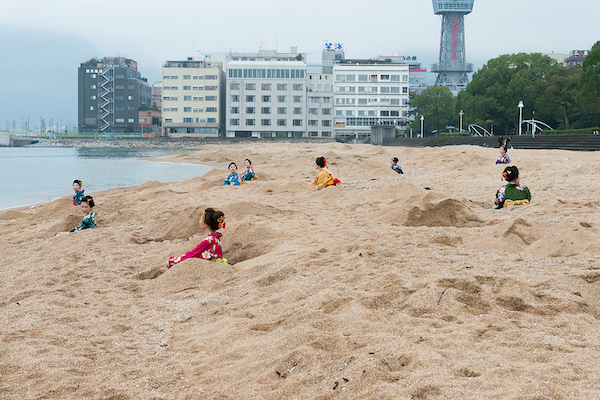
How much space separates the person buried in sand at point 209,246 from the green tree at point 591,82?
3880 cm

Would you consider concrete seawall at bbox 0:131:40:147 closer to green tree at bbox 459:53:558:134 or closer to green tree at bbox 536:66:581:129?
green tree at bbox 459:53:558:134

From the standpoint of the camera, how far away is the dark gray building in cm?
11331

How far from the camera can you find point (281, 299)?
4.90 m

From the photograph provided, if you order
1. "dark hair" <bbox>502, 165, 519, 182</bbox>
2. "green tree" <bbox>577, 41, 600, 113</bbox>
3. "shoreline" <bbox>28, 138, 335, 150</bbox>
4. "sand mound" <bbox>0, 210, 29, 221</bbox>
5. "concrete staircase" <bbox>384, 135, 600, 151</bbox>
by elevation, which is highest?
"green tree" <bbox>577, 41, 600, 113</bbox>

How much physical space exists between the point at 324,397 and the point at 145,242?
6.79 m

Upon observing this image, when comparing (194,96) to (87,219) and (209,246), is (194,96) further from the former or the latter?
(209,246)

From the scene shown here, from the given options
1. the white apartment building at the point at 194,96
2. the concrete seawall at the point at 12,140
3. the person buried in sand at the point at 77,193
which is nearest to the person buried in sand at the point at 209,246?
the person buried in sand at the point at 77,193

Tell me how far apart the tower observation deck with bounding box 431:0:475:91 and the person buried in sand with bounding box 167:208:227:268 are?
533ft

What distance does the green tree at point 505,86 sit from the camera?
177 ft

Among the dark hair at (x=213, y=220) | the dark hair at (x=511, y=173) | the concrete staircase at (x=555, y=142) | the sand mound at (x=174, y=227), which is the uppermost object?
the concrete staircase at (x=555, y=142)

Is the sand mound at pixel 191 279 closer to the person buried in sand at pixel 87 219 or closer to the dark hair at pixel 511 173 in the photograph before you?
the person buried in sand at pixel 87 219

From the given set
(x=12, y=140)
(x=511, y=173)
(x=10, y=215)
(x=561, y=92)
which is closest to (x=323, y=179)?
(x=511, y=173)

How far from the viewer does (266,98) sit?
92.8m

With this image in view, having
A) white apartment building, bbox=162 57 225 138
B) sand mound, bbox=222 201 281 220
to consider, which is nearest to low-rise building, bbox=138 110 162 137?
white apartment building, bbox=162 57 225 138
